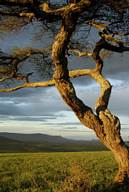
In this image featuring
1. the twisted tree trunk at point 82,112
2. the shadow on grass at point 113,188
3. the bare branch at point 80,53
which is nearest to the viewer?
the shadow on grass at point 113,188

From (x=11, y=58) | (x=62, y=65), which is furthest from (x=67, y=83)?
(x=11, y=58)

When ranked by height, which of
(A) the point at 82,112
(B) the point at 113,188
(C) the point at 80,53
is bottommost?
(B) the point at 113,188

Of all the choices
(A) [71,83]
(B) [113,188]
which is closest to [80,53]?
(A) [71,83]

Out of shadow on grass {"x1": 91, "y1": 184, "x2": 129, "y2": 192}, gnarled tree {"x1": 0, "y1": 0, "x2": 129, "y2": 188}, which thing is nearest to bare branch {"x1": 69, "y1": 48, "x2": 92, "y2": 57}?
gnarled tree {"x1": 0, "y1": 0, "x2": 129, "y2": 188}

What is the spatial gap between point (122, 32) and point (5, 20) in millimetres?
5012

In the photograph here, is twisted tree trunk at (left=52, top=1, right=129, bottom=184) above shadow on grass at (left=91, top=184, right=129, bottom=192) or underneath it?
above

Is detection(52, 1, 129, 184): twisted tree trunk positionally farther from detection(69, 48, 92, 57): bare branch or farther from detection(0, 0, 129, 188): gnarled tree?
detection(69, 48, 92, 57): bare branch

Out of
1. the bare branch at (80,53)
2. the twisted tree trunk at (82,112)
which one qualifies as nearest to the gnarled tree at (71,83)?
the twisted tree trunk at (82,112)

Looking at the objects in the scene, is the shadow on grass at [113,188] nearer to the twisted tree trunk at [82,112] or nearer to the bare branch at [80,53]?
the twisted tree trunk at [82,112]

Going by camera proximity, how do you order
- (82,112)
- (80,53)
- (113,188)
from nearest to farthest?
(113,188) < (82,112) < (80,53)

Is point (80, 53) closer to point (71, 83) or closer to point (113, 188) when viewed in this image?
point (71, 83)

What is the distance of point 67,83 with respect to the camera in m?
17.9

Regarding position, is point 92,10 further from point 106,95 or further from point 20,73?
point 20,73

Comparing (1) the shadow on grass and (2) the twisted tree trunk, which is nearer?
(1) the shadow on grass
